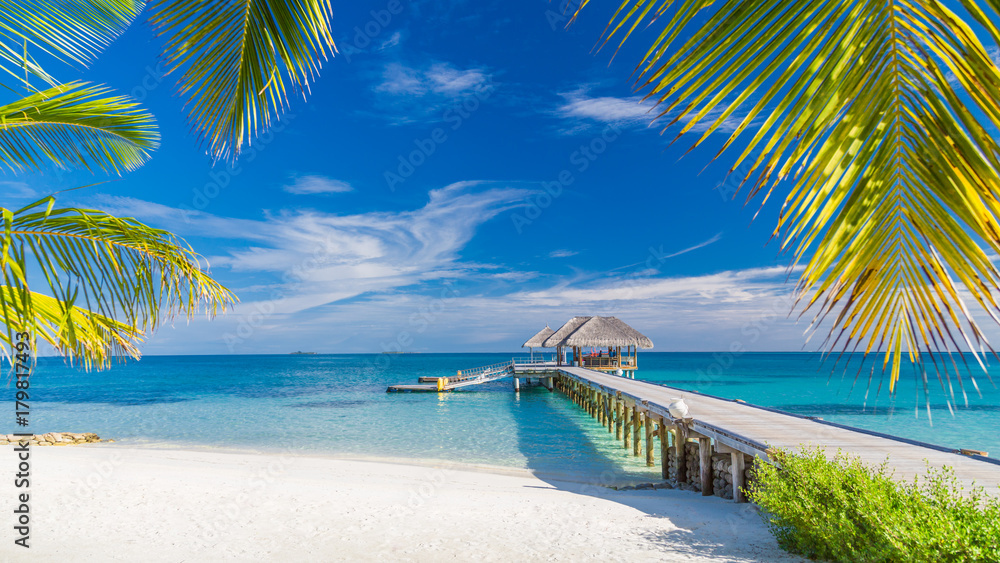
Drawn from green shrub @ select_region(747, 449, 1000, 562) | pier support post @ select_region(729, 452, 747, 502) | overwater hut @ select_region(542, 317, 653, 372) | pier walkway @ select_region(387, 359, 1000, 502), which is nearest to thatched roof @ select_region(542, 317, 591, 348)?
overwater hut @ select_region(542, 317, 653, 372)

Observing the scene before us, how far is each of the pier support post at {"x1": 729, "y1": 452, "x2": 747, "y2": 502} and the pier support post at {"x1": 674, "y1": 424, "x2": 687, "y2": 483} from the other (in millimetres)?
2046

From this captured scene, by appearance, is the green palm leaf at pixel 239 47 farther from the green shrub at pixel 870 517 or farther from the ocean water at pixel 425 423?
the ocean water at pixel 425 423

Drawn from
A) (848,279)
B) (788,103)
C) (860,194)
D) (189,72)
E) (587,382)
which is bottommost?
(587,382)

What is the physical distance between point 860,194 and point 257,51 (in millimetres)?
2521

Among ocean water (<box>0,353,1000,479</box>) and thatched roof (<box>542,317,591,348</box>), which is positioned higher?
thatched roof (<box>542,317,591,348</box>)

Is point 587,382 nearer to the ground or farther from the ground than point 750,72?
nearer to the ground

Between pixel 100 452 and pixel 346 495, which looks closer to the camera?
pixel 346 495

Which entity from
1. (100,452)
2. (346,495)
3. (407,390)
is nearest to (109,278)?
(346,495)

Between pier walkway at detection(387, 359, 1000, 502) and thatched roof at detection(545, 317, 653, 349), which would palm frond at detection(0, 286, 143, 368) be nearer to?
pier walkway at detection(387, 359, 1000, 502)

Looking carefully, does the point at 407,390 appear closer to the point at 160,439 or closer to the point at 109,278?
the point at 160,439

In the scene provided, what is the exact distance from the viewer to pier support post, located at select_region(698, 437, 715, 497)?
32.2ft

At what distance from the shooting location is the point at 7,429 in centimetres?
2225

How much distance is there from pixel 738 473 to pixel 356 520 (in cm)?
630

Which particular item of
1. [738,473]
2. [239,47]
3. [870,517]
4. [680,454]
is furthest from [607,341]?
[239,47]
